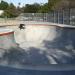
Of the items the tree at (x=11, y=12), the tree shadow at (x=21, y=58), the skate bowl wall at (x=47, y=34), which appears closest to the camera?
the tree shadow at (x=21, y=58)

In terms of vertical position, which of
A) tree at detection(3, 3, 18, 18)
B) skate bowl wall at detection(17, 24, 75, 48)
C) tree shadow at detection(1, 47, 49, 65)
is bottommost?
tree at detection(3, 3, 18, 18)

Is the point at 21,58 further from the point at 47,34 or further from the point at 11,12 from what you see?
the point at 11,12

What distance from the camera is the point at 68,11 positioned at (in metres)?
23.7

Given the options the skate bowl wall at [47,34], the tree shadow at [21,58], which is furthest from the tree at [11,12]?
the tree shadow at [21,58]

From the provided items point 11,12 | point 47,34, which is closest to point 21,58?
point 47,34

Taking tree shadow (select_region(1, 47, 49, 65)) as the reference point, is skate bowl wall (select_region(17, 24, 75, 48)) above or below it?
below

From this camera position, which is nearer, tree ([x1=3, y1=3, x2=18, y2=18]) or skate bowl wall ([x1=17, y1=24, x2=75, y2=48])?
skate bowl wall ([x1=17, y1=24, x2=75, y2=48])

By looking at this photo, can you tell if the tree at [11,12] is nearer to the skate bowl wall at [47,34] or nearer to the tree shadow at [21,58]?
the skate bowl wall at [47,34]

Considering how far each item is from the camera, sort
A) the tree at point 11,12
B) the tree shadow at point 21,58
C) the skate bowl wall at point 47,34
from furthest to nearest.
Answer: the tree at point 11,12
the skate bowl wall at point 47,34
the tree shadow at point 21,58

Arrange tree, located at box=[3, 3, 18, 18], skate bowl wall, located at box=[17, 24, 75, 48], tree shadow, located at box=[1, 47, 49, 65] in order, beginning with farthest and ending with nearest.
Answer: tree, located at box=[3, 3, 18, 18] → skate bowl wall, located at box=[17, 24, 75, 48] → tree shadow, located at box=[1, 47, 49, 65]

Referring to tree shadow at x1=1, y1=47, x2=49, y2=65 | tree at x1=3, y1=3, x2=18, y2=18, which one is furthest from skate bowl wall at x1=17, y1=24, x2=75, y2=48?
tree at x1=3, y1=3, x2=18, y2=18

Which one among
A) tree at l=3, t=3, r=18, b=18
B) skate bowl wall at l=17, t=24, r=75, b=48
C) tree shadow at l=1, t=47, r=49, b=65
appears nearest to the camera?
tree shadow at l=1, t=47, r=49, b=65

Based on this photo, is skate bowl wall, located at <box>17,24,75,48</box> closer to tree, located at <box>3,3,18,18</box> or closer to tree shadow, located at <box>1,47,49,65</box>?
tree shadow, located at <box>1,47,49,65</box>

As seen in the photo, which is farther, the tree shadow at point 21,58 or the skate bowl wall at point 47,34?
the skate bowl wall at point 47,34
